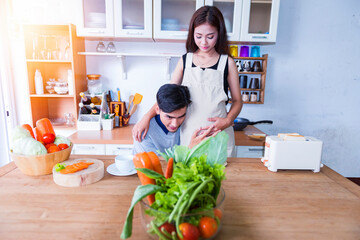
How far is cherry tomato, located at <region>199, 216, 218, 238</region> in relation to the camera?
46 cm

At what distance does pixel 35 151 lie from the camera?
794mm

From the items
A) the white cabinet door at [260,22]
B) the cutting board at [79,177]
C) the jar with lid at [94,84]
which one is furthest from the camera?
the jar with lid at [94,84]

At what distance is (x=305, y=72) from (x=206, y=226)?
7.51 ft

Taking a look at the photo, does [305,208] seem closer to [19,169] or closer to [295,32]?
[19,169]

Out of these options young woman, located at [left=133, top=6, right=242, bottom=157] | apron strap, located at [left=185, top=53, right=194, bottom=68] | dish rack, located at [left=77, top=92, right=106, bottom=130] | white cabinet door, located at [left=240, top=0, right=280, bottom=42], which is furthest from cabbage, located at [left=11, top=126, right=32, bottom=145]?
white cabinet door, located at [left=240, top=0, right=280, bottom=42]

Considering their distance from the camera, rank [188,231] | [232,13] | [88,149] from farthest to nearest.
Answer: [232,13] < [88,149] < [188,231]

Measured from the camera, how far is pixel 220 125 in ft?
3.75

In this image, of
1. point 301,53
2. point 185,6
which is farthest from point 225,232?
point 301,53

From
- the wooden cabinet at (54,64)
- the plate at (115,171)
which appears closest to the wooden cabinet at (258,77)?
the wooden cabinet at (54,64)

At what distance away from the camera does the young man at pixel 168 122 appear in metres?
1.05

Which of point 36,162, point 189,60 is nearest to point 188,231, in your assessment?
point 36,162

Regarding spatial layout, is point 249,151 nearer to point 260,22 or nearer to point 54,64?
point 260,22

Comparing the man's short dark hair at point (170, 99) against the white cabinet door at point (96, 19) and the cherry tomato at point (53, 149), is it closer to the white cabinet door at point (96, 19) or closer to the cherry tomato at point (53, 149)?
the cherry tomato at point (53, 149)

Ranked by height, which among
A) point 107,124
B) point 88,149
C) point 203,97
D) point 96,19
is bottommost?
point 88,149
